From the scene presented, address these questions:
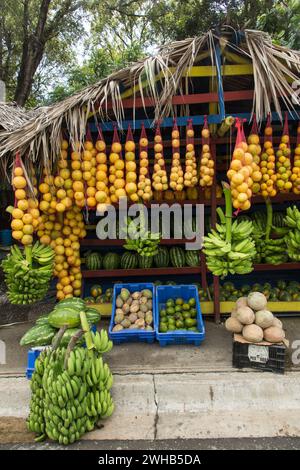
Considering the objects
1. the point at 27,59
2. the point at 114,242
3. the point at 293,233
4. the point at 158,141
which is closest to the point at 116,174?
the point at 158,141

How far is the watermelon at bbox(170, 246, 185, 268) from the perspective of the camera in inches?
186

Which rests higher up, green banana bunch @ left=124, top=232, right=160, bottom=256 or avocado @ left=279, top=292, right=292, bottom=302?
green banana bunch @ left=124, top=232, right=160, bottom=256

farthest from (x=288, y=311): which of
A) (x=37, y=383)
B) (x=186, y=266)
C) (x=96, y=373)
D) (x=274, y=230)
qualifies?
(x=37, y=383)

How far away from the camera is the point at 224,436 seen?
2.91 meters

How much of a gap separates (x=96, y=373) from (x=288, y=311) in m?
2.81

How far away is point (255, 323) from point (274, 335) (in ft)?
0.73

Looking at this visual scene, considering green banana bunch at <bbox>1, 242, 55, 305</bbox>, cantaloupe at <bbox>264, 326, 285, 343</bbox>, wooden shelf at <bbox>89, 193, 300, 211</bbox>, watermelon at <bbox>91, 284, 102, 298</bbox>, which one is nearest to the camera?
cantaloupe at <bbox>264, 326, 285, 343</bbox>

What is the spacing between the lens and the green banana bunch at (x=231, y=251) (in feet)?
11.6

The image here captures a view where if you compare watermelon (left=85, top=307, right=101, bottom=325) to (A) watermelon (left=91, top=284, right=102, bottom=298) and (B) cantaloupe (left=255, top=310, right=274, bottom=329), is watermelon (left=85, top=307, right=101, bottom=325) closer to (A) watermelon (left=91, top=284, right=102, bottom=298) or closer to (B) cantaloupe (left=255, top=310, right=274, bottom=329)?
(A) watermelon (left=91, top=284, right=102, bottom=298)

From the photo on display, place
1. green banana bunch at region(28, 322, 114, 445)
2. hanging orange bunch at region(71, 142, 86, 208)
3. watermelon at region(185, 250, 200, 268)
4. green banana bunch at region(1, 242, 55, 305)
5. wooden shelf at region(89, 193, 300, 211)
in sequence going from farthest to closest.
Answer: watermelon at region(185, 250, 200, 268)
wooden shelf at region(89, 193, 300, 211)
green banana bunch at region(1, 242, 55, 305)
hanging orange bunch at region(71, 142, 86, 208)
green banana bunch at region(28, 322, 114, 445)

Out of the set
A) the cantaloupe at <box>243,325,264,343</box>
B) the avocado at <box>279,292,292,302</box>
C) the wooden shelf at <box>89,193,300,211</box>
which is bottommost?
the cantaloupe at <box>243,325,264,343</box>

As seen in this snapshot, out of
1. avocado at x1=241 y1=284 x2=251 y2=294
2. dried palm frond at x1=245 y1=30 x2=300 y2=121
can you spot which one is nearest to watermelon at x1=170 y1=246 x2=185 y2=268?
avocado at x1=241 y1=284 x2=251 y2=294

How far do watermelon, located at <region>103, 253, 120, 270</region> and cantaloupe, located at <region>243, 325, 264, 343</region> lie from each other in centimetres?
197
